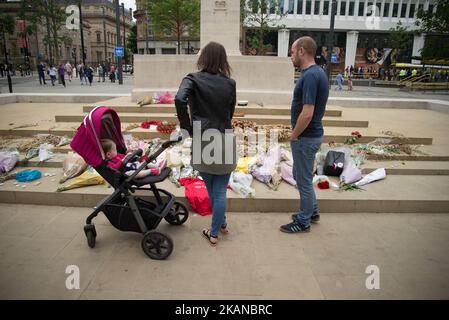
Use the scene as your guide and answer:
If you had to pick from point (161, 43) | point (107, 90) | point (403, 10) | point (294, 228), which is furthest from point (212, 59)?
point (161, 43)

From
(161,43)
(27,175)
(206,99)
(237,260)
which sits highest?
(161,43)

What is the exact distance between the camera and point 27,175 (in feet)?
15.2

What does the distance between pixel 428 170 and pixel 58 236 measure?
219 inches

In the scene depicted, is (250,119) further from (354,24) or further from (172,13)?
(354,24)

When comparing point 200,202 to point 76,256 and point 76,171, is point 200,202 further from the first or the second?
point 76,171

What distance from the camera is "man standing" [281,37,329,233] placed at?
3.05 m

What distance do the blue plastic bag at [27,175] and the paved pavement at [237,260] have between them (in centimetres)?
71

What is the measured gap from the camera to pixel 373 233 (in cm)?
364

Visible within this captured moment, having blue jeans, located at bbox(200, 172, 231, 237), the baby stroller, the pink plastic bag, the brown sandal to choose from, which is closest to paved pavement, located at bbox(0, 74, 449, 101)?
the pink plastic bag

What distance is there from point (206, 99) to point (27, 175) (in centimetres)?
335

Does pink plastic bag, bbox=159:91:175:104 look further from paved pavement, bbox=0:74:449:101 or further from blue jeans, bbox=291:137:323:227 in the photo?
paved pavement, bbox=0:74:449:101

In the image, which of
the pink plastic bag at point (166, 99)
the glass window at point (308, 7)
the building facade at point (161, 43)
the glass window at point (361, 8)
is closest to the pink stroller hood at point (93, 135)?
the pink plastic bag at point (166, 99)

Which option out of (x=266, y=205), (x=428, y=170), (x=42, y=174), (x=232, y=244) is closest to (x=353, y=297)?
(x=232, y=244)

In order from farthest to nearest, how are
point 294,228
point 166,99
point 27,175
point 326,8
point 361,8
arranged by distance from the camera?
point 361,8, point 326,8, point 166,99, point 27,175, point 294,228
